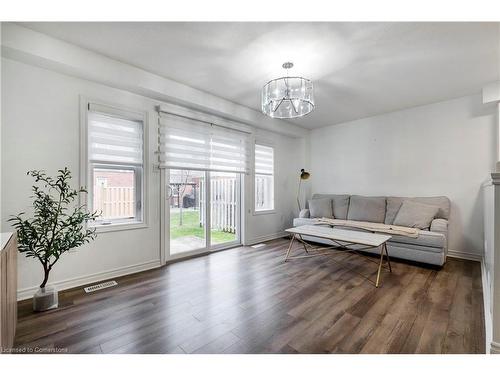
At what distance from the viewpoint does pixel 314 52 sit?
235 cm

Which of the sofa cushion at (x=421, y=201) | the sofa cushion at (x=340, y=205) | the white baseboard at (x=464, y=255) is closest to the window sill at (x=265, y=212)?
the sofa cushion at (x=340, y=205)

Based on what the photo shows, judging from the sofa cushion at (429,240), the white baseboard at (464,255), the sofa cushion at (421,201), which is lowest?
the white baseboard at (464,255)

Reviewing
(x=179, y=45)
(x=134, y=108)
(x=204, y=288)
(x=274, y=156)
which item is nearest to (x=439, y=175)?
(x=274, y=156)

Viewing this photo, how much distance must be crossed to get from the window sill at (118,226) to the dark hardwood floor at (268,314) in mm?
594

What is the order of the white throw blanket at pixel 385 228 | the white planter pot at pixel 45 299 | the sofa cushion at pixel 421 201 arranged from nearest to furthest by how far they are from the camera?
1. the white planter pot at pixel 45 299
2. the white throw blanket at pixel 385 228
3. the sofa cushion at pixel 421 201

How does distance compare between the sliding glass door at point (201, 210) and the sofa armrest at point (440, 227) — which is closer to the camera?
the sofa armrest at point (440, 227)

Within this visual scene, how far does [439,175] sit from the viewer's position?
379 centimetres

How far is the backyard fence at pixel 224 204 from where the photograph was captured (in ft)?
13.4

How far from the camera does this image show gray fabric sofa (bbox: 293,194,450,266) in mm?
3033

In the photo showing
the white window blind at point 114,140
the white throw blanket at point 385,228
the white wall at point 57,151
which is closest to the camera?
the white wall at point 57,151

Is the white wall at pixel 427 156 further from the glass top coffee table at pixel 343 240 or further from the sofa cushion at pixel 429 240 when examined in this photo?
the glass top coffee table at pixel 343 240

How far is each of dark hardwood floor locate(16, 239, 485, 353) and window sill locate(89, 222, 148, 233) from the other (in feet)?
1.95

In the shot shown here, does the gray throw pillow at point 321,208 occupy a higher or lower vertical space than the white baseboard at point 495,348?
higher

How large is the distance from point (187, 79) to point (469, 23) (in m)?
2.90
